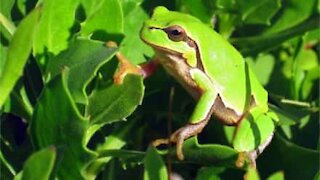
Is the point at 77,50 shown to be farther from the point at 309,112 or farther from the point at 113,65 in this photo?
the point at 309,112

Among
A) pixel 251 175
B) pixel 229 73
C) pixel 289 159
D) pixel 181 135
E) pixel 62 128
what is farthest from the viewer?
pixel 229 73

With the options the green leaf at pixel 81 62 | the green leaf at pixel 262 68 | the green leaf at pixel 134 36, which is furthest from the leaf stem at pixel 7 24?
the green leaf at pixel 262 68

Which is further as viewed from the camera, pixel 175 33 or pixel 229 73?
pixel 229 73

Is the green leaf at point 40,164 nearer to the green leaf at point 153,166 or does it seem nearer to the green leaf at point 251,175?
the green leaf at point 153,166

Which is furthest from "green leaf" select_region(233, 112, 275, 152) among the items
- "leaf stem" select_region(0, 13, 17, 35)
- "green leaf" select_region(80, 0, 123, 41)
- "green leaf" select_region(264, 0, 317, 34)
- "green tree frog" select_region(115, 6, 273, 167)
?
"leaf stem" select_region(0, 13, 17, 35)

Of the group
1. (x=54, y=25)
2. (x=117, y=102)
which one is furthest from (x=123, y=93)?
(x=54, y=25)

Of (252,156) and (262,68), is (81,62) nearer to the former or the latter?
(252,156)
